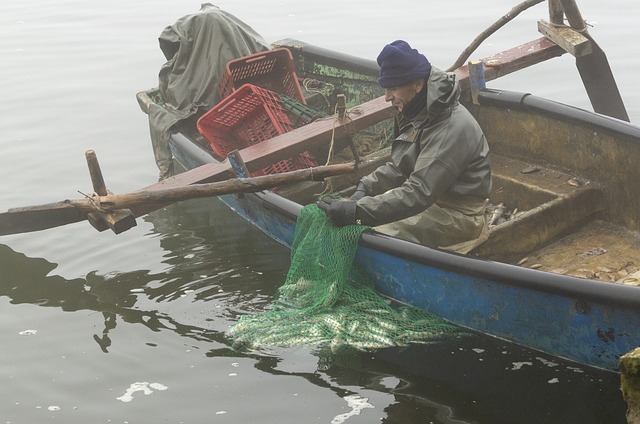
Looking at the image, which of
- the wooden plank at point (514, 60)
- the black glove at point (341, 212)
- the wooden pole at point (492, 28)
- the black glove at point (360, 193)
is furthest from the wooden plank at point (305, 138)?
the black glove at point (341, 212)

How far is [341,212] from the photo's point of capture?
23.3 feet

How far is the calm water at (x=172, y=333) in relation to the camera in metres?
6.59

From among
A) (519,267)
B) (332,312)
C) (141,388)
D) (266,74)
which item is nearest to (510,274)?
(519,267)

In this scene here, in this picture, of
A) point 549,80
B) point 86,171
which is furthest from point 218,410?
point 549,80

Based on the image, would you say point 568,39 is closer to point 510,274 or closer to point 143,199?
point 510,274

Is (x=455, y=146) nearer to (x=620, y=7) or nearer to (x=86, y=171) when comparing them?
(x=86, y=171)

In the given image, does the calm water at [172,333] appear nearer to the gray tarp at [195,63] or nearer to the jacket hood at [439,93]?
the gray tarp at [195,63]

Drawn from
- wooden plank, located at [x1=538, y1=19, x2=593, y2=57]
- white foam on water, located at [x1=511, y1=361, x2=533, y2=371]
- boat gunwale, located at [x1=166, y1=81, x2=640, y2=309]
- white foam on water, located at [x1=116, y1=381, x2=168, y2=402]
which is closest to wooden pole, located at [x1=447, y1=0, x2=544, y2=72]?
wooden plank, located at [x1=538, y1=19, x2=593, y2=57]

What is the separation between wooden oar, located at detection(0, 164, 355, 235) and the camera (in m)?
7.55

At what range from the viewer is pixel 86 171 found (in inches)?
473

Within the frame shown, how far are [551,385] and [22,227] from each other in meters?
4.56

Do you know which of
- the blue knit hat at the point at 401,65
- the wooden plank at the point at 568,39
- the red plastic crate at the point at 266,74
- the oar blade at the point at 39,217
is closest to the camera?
the blue knit hat at the point at 401,65

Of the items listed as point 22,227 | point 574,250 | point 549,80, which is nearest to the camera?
point 574,250

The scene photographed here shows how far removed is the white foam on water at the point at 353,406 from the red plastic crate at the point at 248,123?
2891 mm
